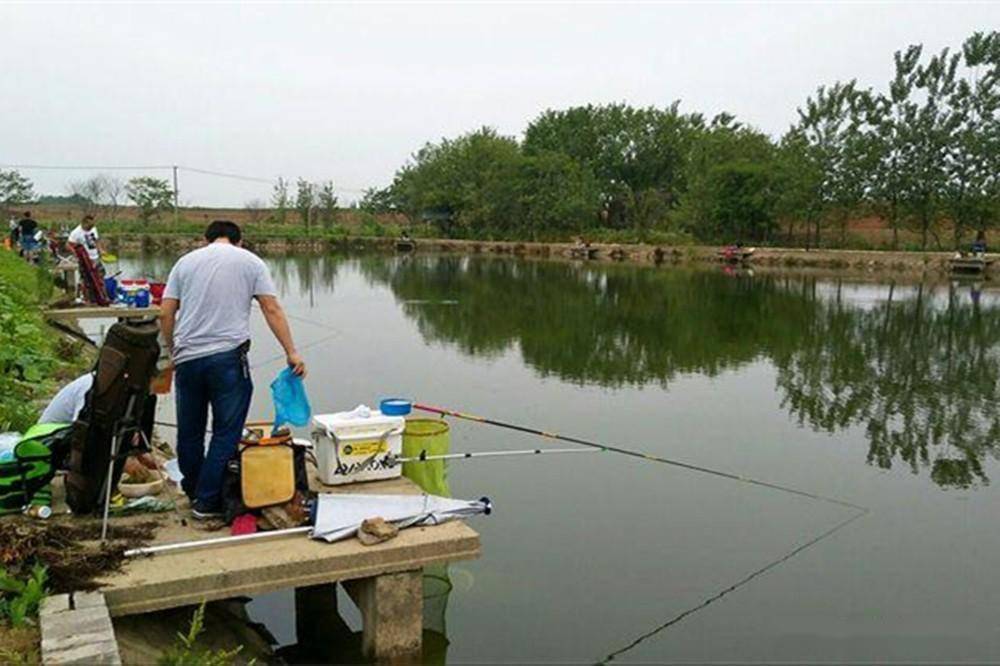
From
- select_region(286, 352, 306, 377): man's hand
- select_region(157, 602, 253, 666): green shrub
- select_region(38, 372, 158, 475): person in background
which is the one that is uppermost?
select_region(286, 352, 306, 377): man's hand

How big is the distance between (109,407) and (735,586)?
356cm

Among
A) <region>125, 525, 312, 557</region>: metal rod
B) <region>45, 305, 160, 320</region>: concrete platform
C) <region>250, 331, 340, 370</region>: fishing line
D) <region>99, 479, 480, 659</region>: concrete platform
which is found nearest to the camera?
<region>99, 479, 480, 659</region>: concrete platform

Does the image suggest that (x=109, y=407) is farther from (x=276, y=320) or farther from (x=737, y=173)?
(x=737, y=173)

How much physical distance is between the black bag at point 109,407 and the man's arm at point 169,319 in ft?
0.73

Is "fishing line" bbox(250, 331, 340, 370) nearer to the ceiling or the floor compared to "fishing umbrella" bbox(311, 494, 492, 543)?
nearer to the floor

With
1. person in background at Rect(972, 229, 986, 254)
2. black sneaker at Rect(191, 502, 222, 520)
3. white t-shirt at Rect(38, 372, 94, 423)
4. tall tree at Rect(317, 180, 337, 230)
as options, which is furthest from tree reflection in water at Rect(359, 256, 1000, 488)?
tall tree at Rect(317, 180, 337, 230)

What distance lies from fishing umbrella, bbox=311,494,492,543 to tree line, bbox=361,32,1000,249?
38.7 metres

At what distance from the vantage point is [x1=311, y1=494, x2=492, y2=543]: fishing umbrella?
4008 millimetres

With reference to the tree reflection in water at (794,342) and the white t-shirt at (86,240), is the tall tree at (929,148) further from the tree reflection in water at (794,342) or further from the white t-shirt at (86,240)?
the white t-shirt at (86,240)

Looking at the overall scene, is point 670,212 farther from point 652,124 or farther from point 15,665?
point 15,665

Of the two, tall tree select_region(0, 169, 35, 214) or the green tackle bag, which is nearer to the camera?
the green tackle bag

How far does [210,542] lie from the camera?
383cm

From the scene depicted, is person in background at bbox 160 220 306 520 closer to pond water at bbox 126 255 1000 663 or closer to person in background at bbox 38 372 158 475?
person in background at bbox 38 372 158 475

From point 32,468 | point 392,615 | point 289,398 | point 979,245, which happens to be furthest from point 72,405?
point 979,245
